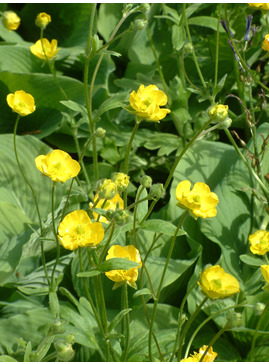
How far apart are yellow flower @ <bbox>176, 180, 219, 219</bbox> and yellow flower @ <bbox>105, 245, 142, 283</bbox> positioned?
13 cm

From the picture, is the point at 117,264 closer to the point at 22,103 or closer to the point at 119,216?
the point at 119,216

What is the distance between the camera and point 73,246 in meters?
0.81

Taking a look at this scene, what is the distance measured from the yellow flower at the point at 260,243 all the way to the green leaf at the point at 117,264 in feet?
1.11

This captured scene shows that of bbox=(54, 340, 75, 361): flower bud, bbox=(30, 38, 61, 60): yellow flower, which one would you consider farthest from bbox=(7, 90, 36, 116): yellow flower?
bbox=(54, 340, 75, 361): flower bud

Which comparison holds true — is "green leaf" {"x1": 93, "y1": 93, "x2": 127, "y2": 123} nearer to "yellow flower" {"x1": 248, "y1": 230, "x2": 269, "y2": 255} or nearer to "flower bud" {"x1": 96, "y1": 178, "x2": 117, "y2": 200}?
"flower bud" {"x1": 96, "y1": 178, "x2": 117, "y2": 200}

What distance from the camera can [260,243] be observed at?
106cm

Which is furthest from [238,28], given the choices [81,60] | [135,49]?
[81,60]

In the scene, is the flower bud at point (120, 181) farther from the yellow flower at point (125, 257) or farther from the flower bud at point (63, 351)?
the flower bud at point (63, 351)

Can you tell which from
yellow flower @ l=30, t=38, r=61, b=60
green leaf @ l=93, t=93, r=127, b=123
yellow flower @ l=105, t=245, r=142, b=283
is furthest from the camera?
yellow flower @ l=30, t=38, r=61, b=60

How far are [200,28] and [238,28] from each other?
8.8 inches

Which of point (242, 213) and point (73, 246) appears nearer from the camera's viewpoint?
point (73, 246)

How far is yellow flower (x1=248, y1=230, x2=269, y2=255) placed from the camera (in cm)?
105

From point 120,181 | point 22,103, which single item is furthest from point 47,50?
point 120,181

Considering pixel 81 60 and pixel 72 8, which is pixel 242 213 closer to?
pixel 81 60
